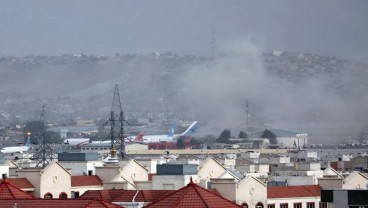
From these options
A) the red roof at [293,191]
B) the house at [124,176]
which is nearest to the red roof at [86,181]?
the house at [124,176]

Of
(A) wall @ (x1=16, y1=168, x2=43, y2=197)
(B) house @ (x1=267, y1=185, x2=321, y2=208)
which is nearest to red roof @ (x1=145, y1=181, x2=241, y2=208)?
(B) house @ (x1=267, y1=185, x2=321, y2=208)

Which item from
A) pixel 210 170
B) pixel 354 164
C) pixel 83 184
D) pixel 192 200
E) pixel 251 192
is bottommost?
pixel 192 200

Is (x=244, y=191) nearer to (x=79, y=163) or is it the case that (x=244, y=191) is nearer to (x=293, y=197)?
(x=293, y=197)

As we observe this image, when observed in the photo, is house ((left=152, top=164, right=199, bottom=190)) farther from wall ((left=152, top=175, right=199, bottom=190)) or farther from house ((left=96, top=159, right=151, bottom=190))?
house ((left=96, top=159, right=151, bottom=190))

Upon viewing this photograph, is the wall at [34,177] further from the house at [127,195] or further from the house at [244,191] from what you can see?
the house at [244,191]

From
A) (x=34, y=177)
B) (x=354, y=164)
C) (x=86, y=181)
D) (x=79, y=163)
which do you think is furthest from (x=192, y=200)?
(x=354, y=164)
